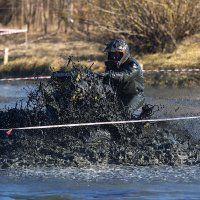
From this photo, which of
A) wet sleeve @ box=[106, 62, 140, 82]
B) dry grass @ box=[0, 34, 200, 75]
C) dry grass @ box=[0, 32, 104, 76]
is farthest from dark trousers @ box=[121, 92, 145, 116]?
dry grass @ box=[0, 32, 104, 76]

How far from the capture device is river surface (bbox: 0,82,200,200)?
1018cm

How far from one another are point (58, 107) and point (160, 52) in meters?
15.4

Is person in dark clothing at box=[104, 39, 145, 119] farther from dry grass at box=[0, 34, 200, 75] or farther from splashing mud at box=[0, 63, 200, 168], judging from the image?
dry grass at box=[0, 34, 200, 75]

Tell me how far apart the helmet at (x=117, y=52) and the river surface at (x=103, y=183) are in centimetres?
172

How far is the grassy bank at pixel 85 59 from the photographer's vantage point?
2380cm

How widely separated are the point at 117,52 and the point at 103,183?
8.49 feet

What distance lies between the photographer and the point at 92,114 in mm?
12523

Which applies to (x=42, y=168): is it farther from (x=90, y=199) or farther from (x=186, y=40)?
(x=186, y=40)

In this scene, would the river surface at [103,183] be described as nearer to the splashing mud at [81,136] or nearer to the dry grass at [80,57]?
the splashing mud at [81,136]

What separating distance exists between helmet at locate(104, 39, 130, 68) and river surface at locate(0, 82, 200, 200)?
5.64 feet

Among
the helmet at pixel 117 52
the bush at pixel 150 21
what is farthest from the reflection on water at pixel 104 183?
the bush at pixel 150 21

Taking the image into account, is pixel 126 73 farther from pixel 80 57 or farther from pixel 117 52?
pixel 80 57

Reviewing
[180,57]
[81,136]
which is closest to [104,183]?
[81,136]

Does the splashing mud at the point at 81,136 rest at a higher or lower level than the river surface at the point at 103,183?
higher
